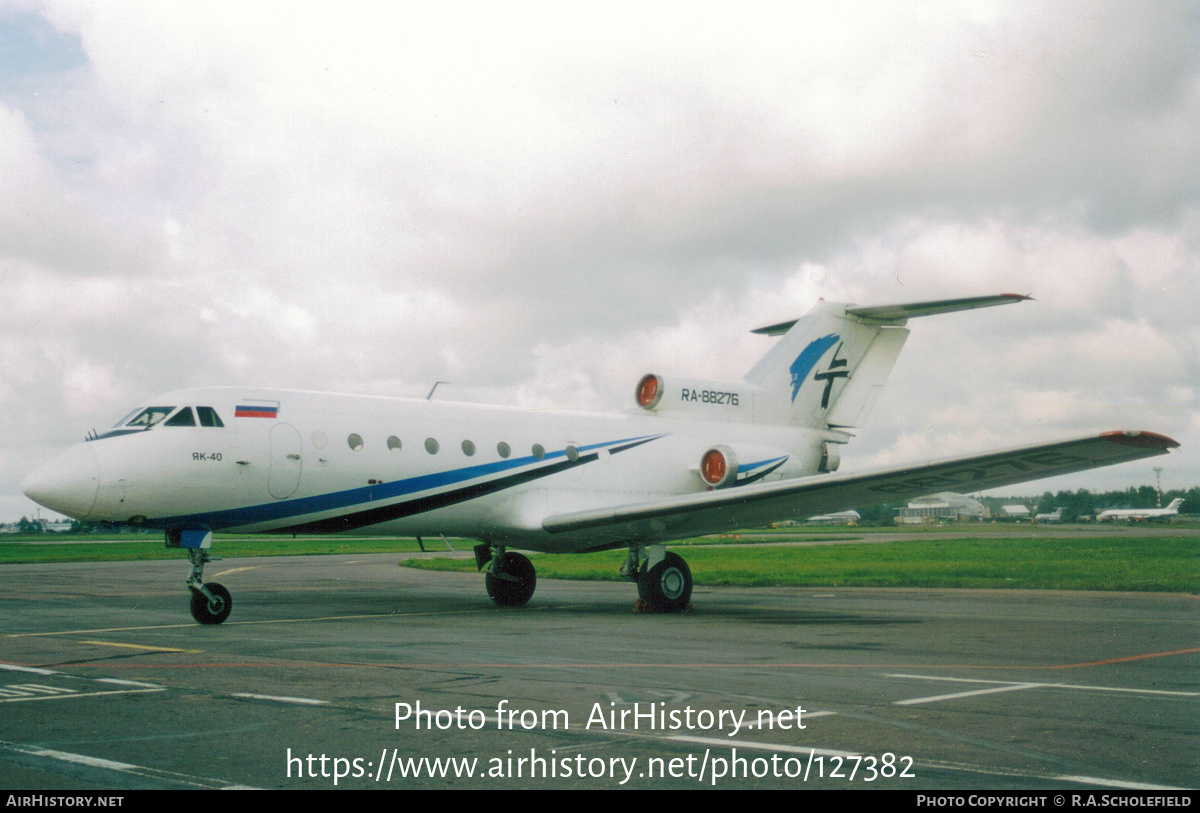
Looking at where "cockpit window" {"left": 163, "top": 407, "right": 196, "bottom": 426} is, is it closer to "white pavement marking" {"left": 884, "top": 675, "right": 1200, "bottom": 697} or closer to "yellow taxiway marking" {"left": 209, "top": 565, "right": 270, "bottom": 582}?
"white pavement marking" {"left": 884, "top": 675, "right": 1200, "bottom": 697}

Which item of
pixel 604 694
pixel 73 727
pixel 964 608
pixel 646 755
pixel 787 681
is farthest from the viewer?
pixel 964 608

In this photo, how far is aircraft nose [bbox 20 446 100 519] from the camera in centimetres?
1326

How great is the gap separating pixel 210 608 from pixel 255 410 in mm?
3022

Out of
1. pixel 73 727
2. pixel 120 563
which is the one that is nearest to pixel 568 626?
pixel 73 727

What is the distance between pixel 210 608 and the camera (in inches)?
548

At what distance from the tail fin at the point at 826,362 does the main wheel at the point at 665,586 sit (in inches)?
194

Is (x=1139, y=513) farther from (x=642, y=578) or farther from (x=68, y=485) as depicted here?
(x=68, y=485)

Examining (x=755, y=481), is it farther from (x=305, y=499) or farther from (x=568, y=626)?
(x=305, y=499)

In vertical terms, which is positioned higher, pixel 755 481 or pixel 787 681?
pixel 755 481

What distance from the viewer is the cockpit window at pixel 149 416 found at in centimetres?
1431

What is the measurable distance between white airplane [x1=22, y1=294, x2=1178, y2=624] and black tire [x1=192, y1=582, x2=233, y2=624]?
0.06ft

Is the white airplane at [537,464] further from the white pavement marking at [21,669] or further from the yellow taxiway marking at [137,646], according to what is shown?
the white pavement marking at [21,669]

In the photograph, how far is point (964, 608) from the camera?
1672 cm

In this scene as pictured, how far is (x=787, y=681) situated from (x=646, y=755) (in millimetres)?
3165
